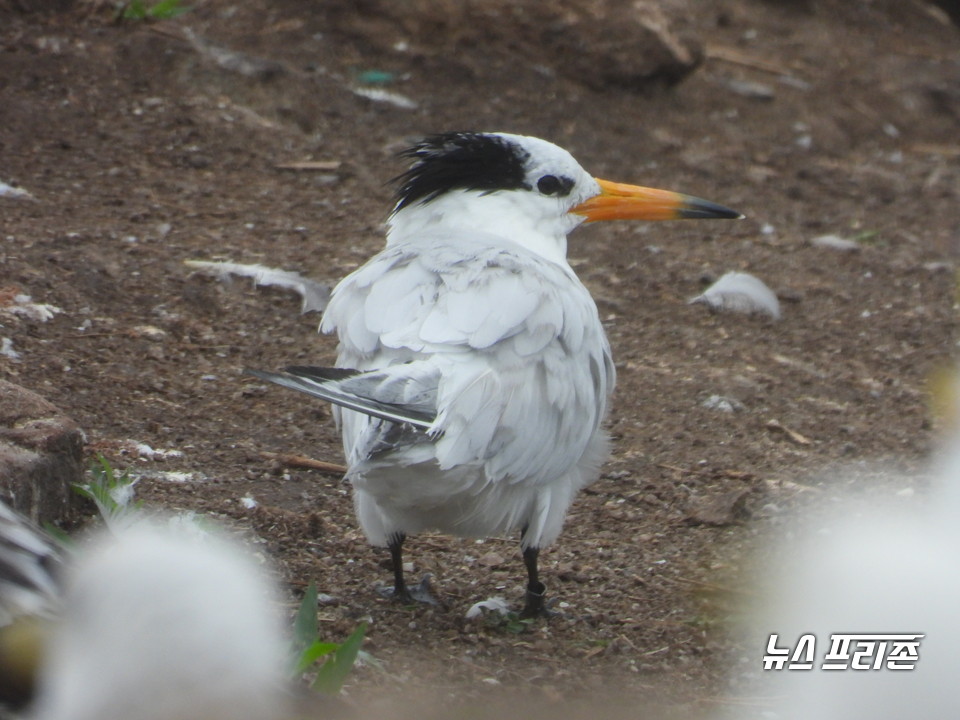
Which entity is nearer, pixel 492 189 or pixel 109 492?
pixel 109 492

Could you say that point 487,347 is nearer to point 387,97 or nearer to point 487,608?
point 487,608

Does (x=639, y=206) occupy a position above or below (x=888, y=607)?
below

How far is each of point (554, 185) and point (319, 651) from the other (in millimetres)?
1875

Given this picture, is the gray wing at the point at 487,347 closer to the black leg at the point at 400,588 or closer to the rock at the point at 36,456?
the black leg at the point at 400,588

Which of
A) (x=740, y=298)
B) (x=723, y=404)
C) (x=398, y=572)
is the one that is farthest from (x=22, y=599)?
(x=740, y=298)

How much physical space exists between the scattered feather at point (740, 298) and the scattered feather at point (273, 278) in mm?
1656

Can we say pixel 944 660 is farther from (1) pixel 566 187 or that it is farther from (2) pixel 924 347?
(2) pixel 924 347

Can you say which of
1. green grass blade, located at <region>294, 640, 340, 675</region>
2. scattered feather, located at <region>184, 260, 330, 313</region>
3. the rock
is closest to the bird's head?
the rock

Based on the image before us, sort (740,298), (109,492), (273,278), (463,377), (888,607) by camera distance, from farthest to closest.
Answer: (740,298) → (273,278) → (109,492) → (463,377) → (888,607)

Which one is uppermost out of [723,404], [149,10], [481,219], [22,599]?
[22,599]

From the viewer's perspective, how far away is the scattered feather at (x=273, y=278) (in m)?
5.43

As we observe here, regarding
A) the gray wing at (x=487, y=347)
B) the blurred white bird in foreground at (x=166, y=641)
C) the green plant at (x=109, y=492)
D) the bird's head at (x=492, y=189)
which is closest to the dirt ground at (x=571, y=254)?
the green plant at (x=109, y=492)

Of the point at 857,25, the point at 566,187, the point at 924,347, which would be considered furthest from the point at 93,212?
the point at 857,25

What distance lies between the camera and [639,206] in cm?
448
